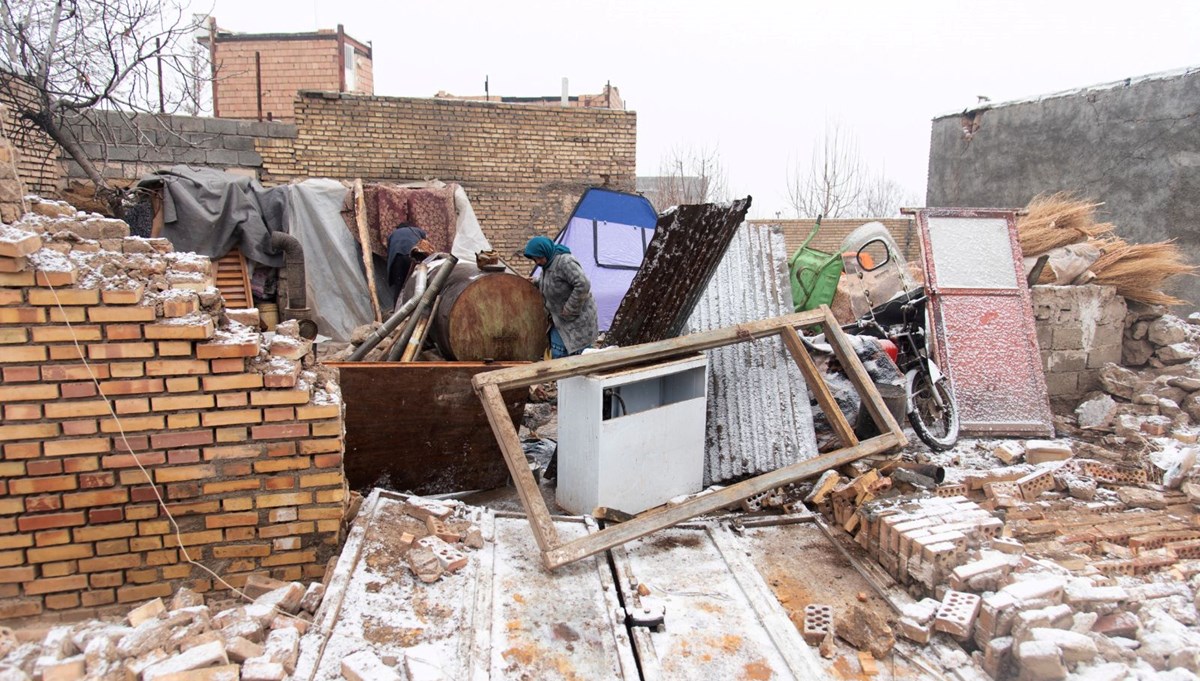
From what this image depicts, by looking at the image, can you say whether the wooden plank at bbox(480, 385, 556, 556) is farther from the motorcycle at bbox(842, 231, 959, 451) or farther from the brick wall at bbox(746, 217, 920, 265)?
the brick wall at bbox(746, 217, 920, 265)

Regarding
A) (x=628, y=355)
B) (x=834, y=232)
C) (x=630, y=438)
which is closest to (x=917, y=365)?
(x=630, y=438)

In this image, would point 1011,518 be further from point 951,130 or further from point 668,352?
point 951,130

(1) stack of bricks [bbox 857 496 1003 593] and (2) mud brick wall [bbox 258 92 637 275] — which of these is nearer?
(1) stack of bricks [bbox 857 496 1003 593]

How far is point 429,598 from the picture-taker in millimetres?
2932

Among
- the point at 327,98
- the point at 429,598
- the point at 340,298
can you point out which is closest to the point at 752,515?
the point at 429,598

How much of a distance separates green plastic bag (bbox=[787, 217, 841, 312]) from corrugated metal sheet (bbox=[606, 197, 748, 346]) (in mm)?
2532

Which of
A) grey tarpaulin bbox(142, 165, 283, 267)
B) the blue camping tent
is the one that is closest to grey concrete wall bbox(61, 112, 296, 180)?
grey tarpaulin bbox(142, 165, 283, 267)

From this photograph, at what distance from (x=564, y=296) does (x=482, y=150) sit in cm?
656

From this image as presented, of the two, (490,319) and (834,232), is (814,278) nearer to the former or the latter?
(490,319)

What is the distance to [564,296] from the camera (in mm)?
6242

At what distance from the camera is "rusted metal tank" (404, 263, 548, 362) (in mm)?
5875

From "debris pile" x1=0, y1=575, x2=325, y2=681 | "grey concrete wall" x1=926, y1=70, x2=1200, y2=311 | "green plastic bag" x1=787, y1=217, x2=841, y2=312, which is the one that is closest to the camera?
"debris pile" x1=0, y1=575, x2=325, y2=681

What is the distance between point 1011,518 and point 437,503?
140 inches

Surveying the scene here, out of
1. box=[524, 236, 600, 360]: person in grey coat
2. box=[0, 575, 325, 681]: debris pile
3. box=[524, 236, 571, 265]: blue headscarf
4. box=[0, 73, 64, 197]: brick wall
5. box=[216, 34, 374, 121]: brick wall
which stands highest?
box=[216, 34, 374, 121]: brick wall
